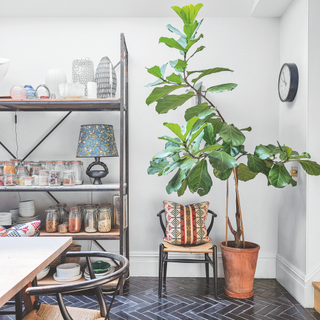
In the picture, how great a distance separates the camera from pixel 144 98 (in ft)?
11.2

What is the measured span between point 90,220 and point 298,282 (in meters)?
1.98

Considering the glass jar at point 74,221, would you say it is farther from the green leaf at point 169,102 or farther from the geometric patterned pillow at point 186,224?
the green leaf at point 169,102

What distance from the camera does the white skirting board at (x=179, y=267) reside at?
3348 millimetres

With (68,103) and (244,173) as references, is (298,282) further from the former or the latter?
(68,103)

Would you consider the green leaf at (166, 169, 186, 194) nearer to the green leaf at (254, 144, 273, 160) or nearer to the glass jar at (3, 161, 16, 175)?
the green leaf at (254, 144, 273, 160)

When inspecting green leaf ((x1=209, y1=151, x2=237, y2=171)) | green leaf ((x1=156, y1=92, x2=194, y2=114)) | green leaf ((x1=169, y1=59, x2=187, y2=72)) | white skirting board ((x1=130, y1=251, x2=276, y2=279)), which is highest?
green leaf ((x1=169, y1=59, x2=187, y2=72))

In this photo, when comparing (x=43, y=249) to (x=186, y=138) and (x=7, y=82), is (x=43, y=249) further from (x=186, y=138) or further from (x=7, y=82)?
(x=7, y=82)

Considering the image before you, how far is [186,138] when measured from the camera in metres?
2.38

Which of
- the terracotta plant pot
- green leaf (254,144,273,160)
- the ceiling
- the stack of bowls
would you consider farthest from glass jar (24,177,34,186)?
green leaf (254,144,273,160)

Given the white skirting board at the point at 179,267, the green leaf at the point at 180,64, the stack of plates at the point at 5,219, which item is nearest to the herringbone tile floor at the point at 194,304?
the white skirting board at the point at 179,267

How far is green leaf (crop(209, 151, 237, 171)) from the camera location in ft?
7.01

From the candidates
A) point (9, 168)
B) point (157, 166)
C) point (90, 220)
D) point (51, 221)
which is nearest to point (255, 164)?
point (157, 166)

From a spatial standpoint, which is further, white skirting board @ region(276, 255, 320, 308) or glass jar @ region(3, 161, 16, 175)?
glass jar @ region(3, 161, 16, 175)

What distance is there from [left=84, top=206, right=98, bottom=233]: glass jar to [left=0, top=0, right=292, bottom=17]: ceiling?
2.11 metres
